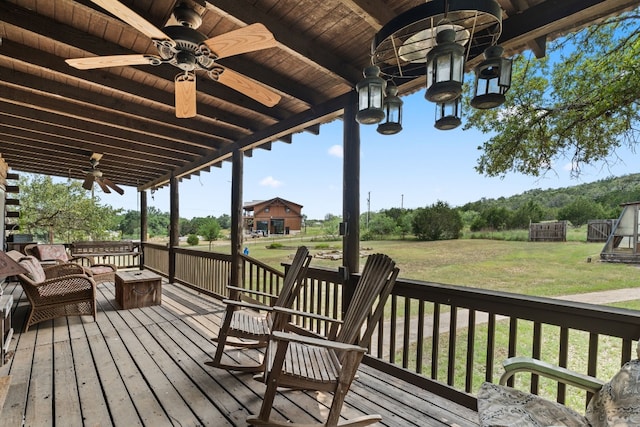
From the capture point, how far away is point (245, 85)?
2488 mm

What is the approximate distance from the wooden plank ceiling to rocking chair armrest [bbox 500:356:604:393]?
194cm

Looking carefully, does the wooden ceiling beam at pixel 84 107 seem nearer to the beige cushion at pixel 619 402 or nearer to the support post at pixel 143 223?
the beige cushion at pixel 619 402

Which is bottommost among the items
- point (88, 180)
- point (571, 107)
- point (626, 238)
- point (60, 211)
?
point (626, 238)

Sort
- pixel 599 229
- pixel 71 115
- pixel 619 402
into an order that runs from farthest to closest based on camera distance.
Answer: pixel 71 115
pixel 599 229
pixel 619 402

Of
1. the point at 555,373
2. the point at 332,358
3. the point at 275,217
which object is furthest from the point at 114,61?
the point at 275,217

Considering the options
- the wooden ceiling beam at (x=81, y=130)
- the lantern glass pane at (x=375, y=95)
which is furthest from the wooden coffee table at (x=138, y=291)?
the lantern glass pane at (x=375, y=95)

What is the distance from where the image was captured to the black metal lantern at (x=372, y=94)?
1.94 m

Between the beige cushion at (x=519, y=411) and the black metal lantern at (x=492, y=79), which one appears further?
the black metal lantern at (x=492, y=79)

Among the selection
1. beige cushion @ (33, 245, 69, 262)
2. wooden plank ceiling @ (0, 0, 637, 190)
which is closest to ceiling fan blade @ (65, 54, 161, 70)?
wooden plank ceiling @ (0, 0, 637, 190)

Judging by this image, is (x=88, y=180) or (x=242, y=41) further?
(x=88, y=180)

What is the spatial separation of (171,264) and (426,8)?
696 cm

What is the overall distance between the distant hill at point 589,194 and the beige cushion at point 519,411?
2.25m

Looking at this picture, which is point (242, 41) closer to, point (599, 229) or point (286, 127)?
point (286, 127)

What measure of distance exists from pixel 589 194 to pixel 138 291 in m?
5.75
